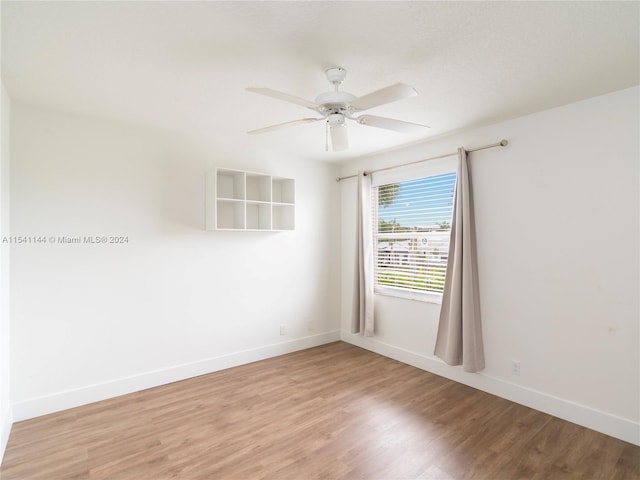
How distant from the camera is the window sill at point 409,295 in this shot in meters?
3.57

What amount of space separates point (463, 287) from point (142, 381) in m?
3.18

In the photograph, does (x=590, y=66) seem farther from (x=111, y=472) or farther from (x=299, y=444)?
(x=111, y=472)

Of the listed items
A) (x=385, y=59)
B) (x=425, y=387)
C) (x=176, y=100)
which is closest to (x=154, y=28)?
(x=176, y=100)

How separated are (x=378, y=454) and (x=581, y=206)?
241 cm

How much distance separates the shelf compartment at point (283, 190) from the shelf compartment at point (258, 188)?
0.14 meters

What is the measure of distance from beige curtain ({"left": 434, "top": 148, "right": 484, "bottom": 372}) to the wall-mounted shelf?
184cm

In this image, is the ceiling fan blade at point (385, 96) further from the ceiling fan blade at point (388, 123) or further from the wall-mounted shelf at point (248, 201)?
the wall-mounted shelf at point (248, 201)

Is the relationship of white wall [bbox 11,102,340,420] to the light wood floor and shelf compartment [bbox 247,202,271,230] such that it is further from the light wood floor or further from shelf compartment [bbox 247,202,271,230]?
the light wood floor

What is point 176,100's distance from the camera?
2.55 m

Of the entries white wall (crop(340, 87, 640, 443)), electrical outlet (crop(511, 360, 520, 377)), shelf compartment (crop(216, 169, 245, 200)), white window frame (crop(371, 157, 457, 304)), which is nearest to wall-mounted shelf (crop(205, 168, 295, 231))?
shelf compartment (crop(216, 169, 245, 200))

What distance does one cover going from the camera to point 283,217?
4.11 meters

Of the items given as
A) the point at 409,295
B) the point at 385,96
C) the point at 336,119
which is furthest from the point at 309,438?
the point at 385,96

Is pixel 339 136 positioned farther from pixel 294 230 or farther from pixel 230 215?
pixel 294 230

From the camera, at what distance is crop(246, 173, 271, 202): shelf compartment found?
12.3ft
